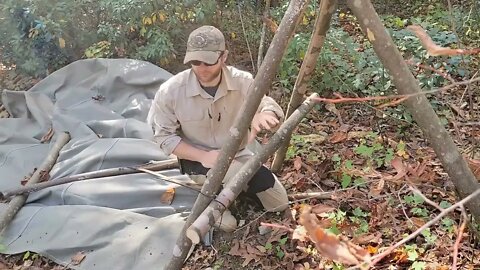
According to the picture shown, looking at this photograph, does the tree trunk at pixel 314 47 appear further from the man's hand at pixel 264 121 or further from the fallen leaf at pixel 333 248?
A: the fallen leaf at pixel 333 248

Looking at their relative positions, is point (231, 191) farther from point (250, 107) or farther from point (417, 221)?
point (417, 221)

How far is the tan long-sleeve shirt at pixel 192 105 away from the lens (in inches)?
131

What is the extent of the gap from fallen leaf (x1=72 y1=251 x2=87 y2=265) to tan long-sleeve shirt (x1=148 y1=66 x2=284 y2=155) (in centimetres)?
85

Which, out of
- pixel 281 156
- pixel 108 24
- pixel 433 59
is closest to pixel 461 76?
pixel 433 59

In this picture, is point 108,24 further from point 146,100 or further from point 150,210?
point 150,210

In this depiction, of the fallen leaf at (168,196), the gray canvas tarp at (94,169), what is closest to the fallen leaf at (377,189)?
the gray canvas tarp at (94,169)

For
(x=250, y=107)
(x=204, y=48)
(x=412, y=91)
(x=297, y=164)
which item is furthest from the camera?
(x=297, y=164)

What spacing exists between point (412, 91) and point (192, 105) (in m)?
1.48

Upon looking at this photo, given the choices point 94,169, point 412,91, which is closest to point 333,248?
point 412,91

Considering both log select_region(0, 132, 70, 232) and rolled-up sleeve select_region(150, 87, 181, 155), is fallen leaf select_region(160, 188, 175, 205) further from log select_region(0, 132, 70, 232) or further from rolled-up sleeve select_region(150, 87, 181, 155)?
log select_region(0, 132, 70, 232)

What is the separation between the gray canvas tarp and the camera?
352 centimetres

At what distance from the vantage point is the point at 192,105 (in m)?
3.35

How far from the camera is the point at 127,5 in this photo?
217 inches

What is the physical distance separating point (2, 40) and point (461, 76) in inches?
186
